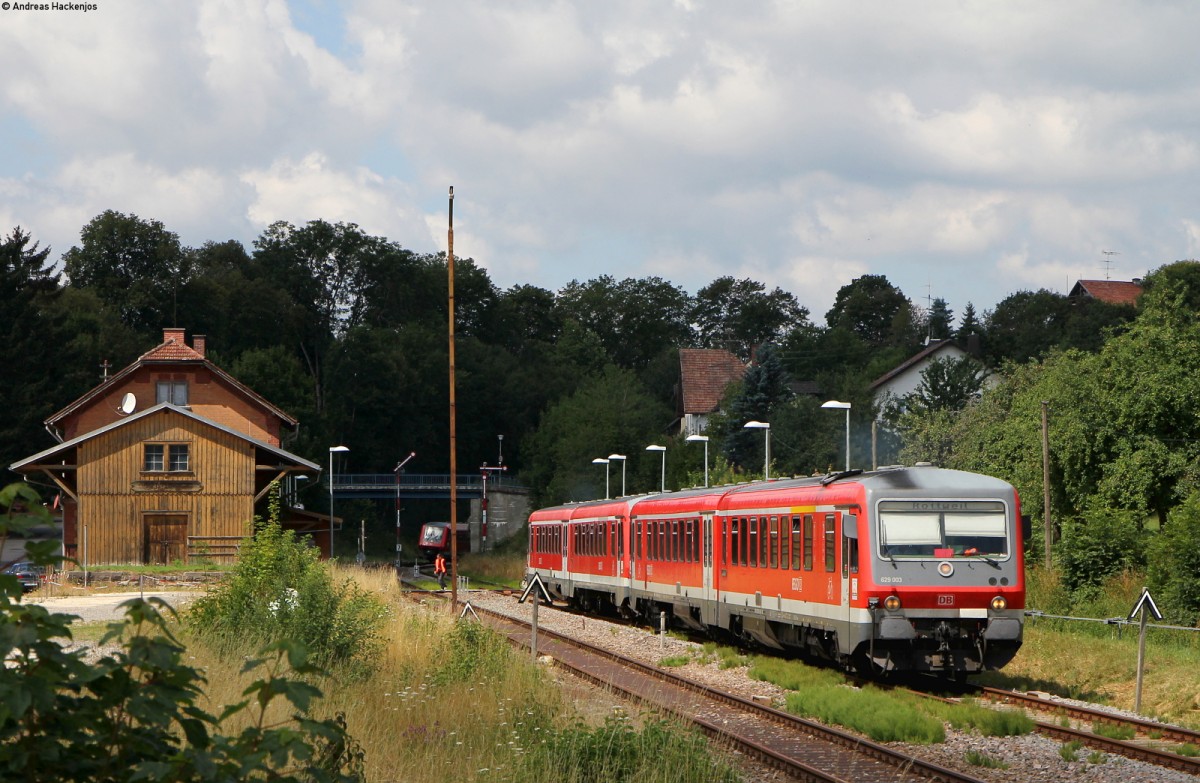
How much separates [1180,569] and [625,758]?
18659 millimetres

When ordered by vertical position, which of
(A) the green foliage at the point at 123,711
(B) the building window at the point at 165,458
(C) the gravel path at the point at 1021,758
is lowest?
(C) the gravel path at the point at 1021,758

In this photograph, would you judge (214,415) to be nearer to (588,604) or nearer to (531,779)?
(588,604)

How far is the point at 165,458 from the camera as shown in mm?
50812

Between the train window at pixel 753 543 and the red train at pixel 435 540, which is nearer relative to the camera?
the train window at pixel 753 543

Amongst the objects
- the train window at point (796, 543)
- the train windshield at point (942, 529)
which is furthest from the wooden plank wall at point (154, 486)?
the train windshield at point (942, 529)

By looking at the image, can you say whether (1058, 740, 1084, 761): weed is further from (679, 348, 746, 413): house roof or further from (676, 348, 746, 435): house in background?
(679, 348, 746, 413): house roof

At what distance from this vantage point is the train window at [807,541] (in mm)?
20047

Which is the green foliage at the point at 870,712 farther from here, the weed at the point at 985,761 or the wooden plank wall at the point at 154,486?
the wooden plank wall at the point at 154,486

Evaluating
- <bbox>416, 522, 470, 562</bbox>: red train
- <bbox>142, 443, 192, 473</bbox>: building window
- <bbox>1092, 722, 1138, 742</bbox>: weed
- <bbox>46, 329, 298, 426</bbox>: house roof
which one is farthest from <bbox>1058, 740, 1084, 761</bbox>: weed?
<bbox>416, 522, 470, 562</bbox>: red train

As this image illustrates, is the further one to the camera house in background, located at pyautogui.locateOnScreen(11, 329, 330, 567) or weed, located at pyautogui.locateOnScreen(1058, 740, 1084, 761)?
house in background, located at pyautogui.locateOnScreen(11, 329, 330, 567)

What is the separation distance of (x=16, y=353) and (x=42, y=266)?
9.85m

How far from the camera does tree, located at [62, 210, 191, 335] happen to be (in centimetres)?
8725

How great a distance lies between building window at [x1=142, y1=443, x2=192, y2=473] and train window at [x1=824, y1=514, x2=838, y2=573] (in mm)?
35888

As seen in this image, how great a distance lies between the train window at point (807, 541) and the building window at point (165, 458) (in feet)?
115
